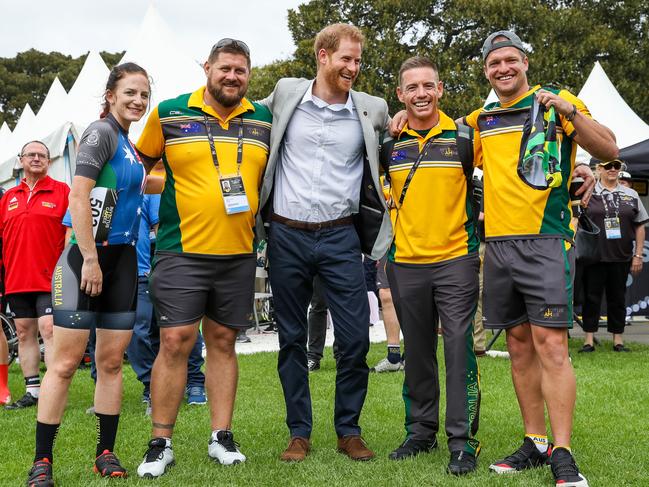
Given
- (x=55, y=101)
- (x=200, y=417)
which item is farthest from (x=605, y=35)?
A: (x=200, y=417)

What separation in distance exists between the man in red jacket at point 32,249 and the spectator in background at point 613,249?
249 inches

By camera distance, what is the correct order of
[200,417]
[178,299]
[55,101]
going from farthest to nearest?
[55,101], [200,417], [178,299]

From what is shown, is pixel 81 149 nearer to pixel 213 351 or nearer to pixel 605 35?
pixel 213 351

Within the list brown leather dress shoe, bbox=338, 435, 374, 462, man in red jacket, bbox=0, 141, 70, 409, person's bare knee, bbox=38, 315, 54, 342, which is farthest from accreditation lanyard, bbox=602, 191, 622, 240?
person's bare knee, bbox=38, 315, 54, 342

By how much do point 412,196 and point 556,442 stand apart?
58.1 inches

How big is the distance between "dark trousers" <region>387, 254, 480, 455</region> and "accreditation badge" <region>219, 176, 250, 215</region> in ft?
3.10

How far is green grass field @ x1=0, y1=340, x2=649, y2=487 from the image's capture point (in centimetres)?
384

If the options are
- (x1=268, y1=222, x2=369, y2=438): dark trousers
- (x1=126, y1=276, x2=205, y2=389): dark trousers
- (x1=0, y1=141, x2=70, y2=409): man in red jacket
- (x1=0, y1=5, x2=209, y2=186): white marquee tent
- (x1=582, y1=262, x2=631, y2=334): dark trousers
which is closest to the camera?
(x1=268, y1=222, x2=369, y2=438): dark trousers

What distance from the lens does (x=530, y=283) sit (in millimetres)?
3842

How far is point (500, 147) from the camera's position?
12.9 feet

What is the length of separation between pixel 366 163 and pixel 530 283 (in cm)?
117

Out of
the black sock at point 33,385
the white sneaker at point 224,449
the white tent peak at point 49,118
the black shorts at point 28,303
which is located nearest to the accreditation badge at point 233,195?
Result: the white sneaker at point 224,449

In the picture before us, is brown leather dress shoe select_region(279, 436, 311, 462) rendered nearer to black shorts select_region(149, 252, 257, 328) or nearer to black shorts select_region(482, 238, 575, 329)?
black shorts select_region(149, 252, 257, 328)

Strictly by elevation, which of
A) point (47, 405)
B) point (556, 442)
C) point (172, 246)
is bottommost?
point (556, 442)
